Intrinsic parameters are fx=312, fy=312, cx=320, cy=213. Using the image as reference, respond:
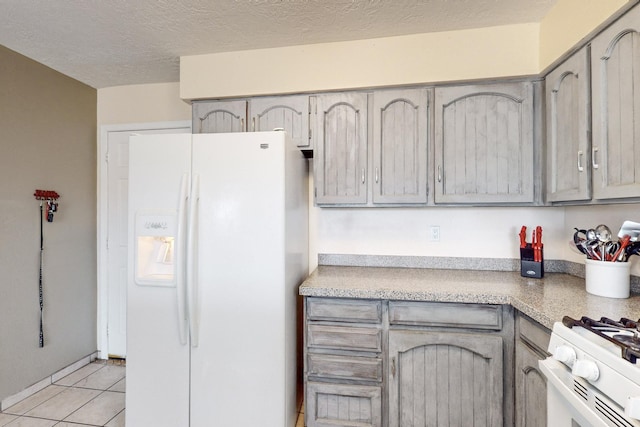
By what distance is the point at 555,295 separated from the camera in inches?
59.1

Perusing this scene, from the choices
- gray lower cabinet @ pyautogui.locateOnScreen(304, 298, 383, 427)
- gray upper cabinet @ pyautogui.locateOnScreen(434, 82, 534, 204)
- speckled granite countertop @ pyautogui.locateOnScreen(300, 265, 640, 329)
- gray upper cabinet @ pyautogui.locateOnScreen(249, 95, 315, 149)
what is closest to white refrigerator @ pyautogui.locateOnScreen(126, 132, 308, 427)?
gray lower cabinet @ pyautogui.locateOnScreen(304, 298, 383, 427)

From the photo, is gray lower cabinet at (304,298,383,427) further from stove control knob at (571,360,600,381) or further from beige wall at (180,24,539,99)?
beige wall at (180,24,539,99)

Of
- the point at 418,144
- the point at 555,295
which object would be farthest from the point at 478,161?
the point at 555,295

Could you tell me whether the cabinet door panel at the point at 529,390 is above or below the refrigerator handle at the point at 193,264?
below

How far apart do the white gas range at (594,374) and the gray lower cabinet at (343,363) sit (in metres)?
0.82

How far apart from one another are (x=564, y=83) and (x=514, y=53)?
1.19 feet

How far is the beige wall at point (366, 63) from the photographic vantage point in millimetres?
1863

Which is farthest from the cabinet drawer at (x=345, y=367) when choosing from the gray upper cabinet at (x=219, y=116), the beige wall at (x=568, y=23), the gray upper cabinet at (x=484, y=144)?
the beige wall at (x=568, y=23)

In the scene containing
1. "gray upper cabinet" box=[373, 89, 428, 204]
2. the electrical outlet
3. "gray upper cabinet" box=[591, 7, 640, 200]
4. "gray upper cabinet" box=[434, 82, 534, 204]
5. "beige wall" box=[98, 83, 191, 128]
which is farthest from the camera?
"beige wall" box=[98, 83, 191, 128]

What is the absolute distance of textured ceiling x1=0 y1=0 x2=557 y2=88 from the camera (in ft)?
5.57

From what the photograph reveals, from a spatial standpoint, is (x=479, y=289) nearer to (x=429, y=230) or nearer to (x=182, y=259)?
(x=429, y=230)

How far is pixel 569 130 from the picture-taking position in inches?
62.8

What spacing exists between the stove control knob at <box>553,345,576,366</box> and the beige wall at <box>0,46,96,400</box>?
10.2 feet

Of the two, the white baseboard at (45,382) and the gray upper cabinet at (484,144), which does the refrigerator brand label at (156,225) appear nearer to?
the gray upper cabinet at (484,144)
